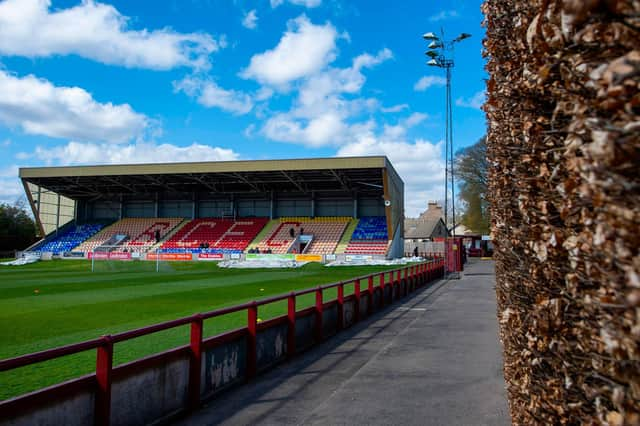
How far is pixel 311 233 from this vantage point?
52.8 meters

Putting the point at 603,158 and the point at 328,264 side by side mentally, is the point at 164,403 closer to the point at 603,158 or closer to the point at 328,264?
the point at 603,158

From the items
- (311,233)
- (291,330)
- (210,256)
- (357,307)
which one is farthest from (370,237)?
(291,330)

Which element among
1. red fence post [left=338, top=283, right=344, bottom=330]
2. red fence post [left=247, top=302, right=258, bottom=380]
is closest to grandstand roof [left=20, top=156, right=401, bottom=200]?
red fence post [left=338, top=283, right=344, bottom=330]

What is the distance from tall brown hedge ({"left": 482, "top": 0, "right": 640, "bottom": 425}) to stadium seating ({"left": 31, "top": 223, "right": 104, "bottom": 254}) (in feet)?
195

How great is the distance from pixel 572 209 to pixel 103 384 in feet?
14.4

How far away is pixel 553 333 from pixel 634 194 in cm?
117

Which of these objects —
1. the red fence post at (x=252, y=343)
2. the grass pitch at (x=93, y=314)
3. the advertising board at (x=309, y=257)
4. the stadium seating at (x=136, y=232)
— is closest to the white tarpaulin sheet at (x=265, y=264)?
the advertising board at (x=309, y=257)

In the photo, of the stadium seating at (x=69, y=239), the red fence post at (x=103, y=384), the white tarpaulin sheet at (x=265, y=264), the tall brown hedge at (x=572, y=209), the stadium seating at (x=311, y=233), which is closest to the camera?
the tall brown hedge at (x=572, y=209)

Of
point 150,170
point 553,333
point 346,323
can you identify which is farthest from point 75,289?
point 150,170

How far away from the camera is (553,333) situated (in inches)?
95.7

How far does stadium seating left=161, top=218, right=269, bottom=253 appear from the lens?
51250mm

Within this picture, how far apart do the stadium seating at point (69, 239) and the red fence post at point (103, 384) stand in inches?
2213

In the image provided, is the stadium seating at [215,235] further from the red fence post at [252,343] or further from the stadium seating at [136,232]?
the red fence post at [252,343]

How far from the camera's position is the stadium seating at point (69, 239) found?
5588 centimetres
